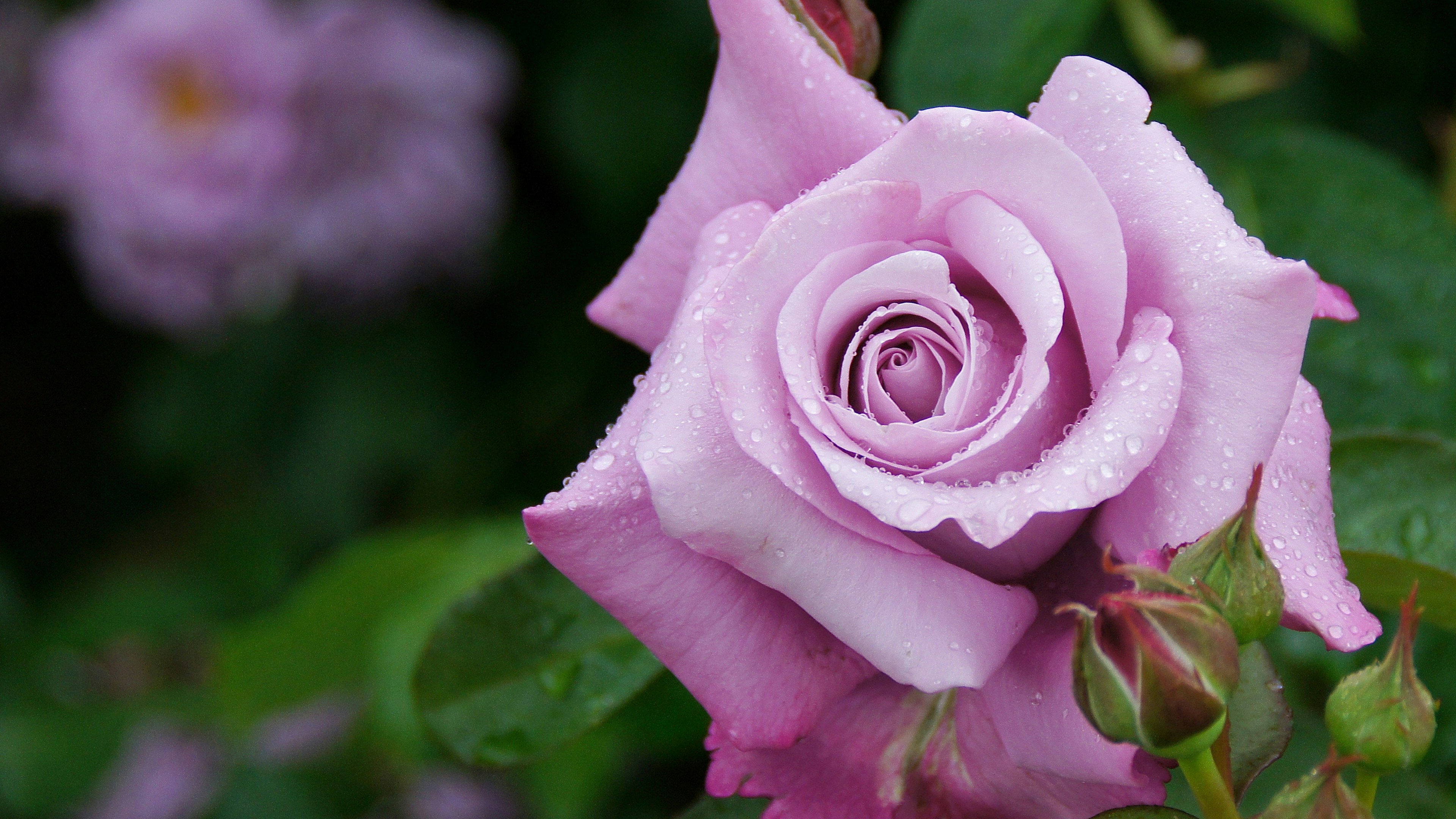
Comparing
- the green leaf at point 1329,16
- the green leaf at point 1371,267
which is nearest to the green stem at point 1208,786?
the green leaf at point 1371,267

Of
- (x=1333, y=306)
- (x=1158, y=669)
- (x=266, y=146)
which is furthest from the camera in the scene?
(x=266, y=146)

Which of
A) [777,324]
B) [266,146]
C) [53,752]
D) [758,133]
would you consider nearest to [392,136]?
[266,146]

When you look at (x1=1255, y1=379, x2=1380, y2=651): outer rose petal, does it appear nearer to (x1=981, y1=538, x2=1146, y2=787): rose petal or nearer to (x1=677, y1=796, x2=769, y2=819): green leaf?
(x1=981, y1=538, x2=1146, y2=787): rose petal

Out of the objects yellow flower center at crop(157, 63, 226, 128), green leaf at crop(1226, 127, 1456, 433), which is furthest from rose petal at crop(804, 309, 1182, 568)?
yellow flower center at crop(157, 63, 226, 128)

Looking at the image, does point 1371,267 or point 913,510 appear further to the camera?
point 1371,267

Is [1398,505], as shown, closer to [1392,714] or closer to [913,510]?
[1392,714]

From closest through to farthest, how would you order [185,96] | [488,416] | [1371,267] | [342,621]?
[1371,267]
[342,621]
[185,96]
[488,416]
